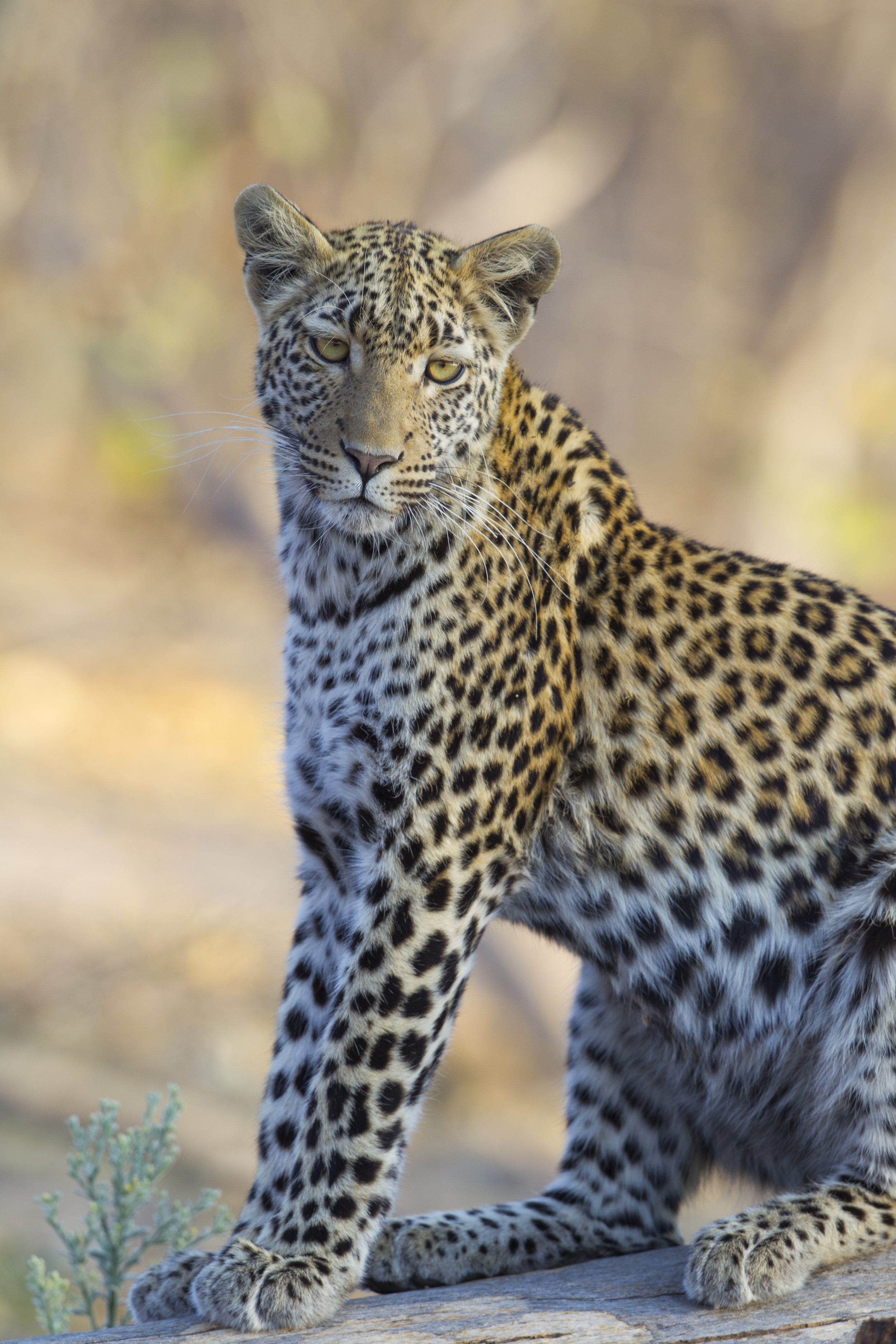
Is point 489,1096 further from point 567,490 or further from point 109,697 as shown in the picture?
point 567,490

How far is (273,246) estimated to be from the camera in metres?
5.02

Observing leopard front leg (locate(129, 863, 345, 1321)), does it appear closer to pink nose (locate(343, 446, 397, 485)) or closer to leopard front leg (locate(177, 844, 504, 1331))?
leopard front leg (locate(177, 844, 504, 1331))

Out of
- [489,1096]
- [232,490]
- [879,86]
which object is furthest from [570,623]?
[879,86]

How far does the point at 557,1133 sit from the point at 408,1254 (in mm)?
10828

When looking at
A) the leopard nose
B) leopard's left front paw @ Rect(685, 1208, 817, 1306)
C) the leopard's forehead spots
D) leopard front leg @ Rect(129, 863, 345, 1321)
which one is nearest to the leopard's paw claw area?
leopard front leg @ Rect(129, 863, 345, 1321)

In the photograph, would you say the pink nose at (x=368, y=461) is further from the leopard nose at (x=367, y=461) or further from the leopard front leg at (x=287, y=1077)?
the leopard front leg at (x=287, y=1077)

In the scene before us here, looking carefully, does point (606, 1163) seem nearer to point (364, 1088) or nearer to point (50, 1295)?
point (364, 1088)

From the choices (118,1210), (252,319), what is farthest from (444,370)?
(252,319)

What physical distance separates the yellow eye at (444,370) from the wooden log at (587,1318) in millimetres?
2840

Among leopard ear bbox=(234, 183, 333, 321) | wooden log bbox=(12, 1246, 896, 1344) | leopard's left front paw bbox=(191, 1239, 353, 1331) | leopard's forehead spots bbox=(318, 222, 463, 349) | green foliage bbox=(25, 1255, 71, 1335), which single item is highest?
leopard ear bbox=(234, 183, 333, 321)

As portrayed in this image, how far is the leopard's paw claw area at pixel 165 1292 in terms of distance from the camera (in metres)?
4.59

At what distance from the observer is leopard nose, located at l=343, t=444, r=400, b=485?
178 inches

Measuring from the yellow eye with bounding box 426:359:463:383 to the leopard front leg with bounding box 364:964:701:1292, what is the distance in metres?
2.14

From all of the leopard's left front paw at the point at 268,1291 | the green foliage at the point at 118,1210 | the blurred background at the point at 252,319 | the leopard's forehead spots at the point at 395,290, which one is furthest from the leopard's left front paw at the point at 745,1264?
the blurred background at the point at 252,319
